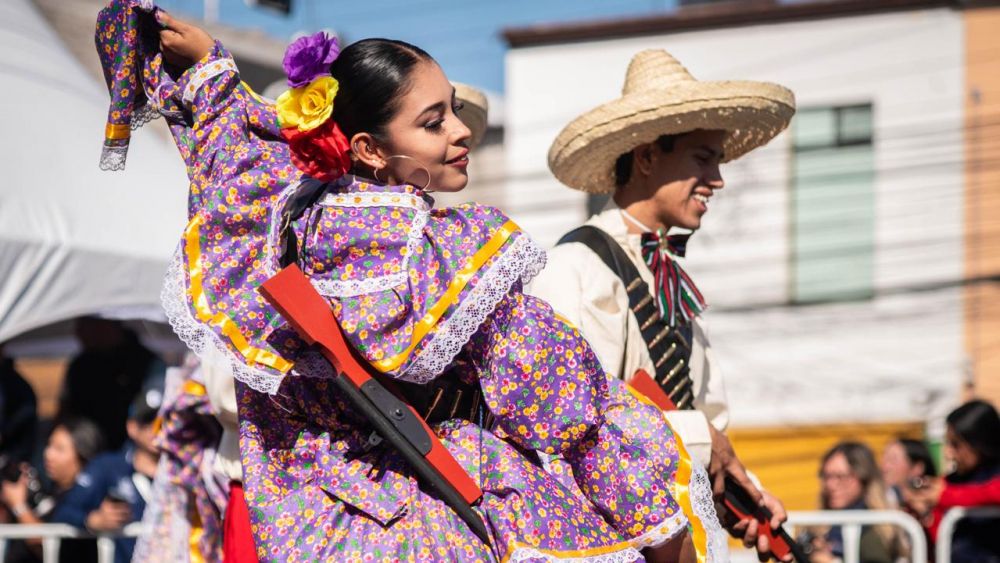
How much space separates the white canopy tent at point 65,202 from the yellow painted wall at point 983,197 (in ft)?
30.2

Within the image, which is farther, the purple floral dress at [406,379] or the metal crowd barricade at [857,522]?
the metal crowd barricade at [857,522]

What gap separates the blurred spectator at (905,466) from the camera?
290 inches

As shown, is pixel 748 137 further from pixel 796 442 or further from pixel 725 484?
pixel 796 442

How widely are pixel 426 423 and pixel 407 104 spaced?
653mm

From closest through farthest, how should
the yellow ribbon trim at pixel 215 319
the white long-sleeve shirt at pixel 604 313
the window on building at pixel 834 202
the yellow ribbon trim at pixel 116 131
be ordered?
the yellow ribbon trim at pixel 215 319, the yellow ribbon trim at pixel 116 131, the white long-sleeve shirt at pixel 604 313, the window on building at pixel 834 202

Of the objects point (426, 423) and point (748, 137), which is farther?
point (748, 137)

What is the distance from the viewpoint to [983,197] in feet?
45.3

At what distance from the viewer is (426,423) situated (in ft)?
9.23

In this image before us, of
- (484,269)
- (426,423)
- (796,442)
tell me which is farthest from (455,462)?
(796,442)

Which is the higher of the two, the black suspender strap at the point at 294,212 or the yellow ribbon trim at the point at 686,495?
the black suspender strap at the point at 294,212

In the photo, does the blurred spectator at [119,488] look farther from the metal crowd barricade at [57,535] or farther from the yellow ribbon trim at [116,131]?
the yellow ribbon trim at [116,131]

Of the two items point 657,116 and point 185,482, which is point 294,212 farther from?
point 185,482

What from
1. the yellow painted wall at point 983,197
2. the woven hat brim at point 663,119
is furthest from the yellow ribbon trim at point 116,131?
the yellow painted wall at point 983,197

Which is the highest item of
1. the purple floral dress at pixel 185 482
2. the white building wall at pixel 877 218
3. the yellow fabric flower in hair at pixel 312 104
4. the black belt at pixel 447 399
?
the yellow fabric flower in hair at pixel 312 104
